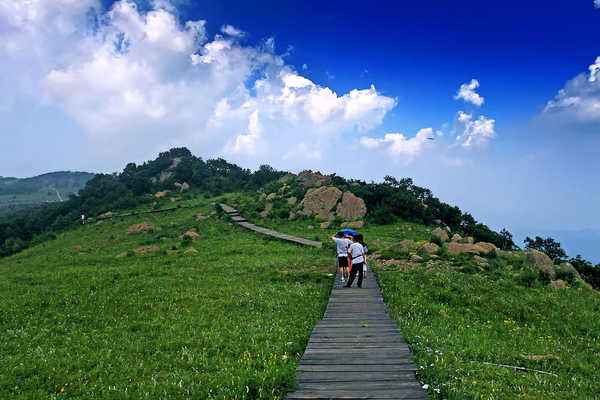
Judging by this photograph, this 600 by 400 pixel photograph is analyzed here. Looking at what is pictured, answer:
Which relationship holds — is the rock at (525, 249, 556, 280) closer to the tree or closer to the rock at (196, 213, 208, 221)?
the tree

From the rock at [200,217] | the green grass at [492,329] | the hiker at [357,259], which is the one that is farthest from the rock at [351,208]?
the hiker at [357,259]

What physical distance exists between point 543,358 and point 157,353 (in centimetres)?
1108

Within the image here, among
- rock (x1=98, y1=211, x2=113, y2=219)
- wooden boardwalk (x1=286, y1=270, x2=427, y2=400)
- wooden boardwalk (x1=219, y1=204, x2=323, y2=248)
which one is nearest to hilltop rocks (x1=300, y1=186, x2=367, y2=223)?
wooden boardwalk (x1=219, y1=204, x2=323, y2=248)

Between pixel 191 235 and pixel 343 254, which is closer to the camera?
pixel 343 254

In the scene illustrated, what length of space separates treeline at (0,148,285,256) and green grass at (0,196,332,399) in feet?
179

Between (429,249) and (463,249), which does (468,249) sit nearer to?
(463,249)

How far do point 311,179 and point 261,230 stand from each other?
1938cm

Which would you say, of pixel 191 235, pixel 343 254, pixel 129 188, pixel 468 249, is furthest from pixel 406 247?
pixel 129 188

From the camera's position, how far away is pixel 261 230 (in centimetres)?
4638

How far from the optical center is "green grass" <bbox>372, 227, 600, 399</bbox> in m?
10.9

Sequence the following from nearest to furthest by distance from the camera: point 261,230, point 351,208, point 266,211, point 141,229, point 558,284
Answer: point 558,284 → point 261,230 → point 351,208 → point 266,211 → point 141,229

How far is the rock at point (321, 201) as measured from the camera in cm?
5038

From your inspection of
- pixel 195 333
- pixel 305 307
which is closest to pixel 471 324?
pixel 305 307

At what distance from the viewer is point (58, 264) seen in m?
37.2
